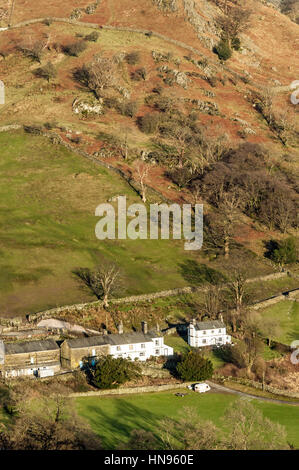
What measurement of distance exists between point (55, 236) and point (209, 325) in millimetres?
33754

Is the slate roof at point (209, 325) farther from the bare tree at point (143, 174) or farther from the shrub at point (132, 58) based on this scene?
the shrub at point (132, 58)

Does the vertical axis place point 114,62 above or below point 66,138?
above

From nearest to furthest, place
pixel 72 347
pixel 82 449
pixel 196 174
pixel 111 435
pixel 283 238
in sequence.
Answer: pixel 82 449, pixel 111 435, pixel 72 347, pixel 283 238, pixel 196 174

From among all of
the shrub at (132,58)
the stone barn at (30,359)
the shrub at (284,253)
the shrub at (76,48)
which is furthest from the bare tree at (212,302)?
the shrub at (76,48)

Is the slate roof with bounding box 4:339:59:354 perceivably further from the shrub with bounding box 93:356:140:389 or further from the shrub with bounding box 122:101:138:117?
the shrub with bounding box 122:101:138:117

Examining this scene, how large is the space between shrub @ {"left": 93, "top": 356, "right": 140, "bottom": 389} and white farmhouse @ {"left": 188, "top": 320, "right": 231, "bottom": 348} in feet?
43.0

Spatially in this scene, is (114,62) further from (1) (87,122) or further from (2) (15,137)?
(2) (15,137)

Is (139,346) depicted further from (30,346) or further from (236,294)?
(236,294)

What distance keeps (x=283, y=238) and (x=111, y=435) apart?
68.6 meters

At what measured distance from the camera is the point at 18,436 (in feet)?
176

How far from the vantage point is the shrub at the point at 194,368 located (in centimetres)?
7544

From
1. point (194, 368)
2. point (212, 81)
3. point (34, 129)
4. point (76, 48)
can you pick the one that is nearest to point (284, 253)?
point (194, 368)

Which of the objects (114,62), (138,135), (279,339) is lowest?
(279,339)

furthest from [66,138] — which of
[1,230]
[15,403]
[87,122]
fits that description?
[15,403]
